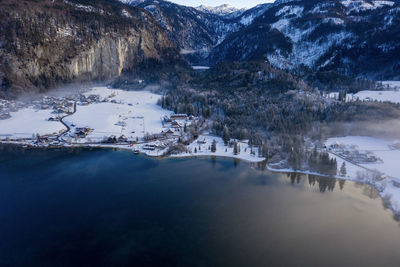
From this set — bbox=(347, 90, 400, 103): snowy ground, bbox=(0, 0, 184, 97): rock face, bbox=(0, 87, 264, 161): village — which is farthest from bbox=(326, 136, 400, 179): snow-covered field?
bbox=(0, 0, 184, 97): rock face

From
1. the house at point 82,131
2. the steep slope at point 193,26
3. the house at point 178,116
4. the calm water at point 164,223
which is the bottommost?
the calm water at point 164,223

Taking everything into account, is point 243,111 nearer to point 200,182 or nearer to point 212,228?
point 200,182

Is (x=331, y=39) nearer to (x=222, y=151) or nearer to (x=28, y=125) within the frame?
(x=222, y=151)

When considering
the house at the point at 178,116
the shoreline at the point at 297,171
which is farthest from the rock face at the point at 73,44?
the house at the point at 178,116

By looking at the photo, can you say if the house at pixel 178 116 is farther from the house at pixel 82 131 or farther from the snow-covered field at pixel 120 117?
the house at pixel 82 131

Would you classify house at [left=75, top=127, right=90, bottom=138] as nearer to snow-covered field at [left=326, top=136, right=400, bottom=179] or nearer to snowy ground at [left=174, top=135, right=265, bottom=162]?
snowy ground at [left=174, top=135, right=265, bottom=162]

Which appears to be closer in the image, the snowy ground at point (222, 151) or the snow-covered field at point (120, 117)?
the snowy ground at point (222, 151)

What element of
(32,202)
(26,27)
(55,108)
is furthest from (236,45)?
(32,202)
